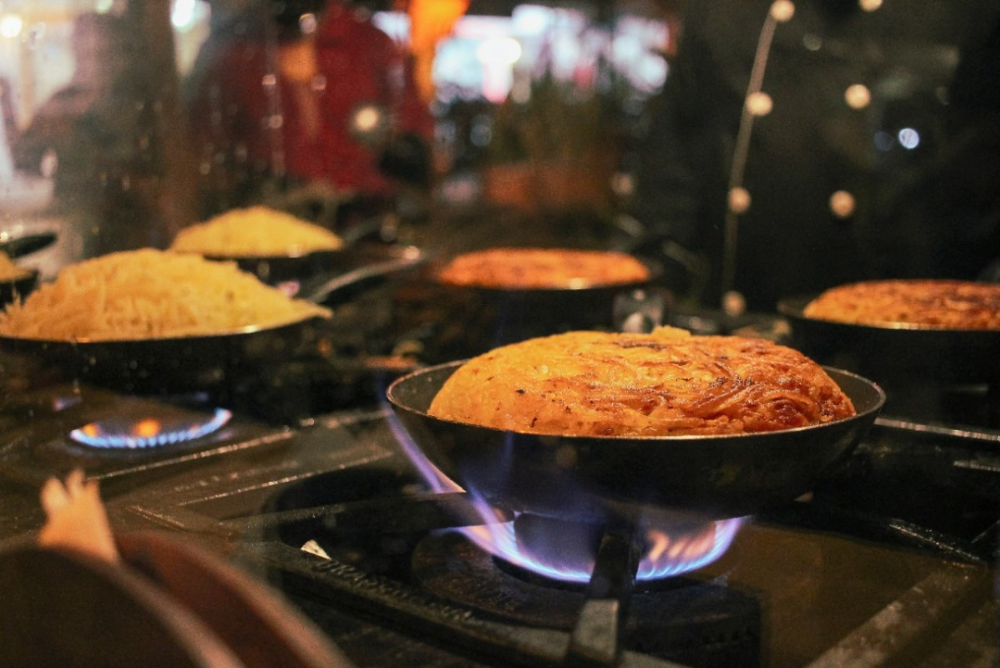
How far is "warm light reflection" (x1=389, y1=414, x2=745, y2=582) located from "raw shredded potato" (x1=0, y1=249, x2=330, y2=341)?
579 millimetres

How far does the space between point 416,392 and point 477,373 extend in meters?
0.15

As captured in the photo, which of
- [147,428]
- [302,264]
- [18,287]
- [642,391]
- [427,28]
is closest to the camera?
[642,391]

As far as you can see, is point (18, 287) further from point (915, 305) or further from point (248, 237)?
point (915, 305)

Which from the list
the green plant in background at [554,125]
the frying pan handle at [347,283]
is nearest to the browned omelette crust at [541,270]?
the frying pan handle at [347,283]

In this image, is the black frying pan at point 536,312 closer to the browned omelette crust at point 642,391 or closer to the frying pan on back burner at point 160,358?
the frying pan on back burner at point 160,358

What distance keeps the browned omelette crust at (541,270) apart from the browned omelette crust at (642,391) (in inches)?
27.7

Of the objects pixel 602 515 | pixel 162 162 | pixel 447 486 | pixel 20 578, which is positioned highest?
pixel 162 162

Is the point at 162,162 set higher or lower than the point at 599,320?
higher

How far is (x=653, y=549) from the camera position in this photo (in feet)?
3.47

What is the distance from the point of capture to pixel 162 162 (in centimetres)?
179

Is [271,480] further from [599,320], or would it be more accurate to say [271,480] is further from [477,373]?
[599,320]

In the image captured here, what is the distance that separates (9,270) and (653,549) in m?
1.09

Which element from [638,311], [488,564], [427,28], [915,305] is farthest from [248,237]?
[427,28]

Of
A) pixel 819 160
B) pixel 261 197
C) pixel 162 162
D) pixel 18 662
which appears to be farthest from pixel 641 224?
pixel 18 662
